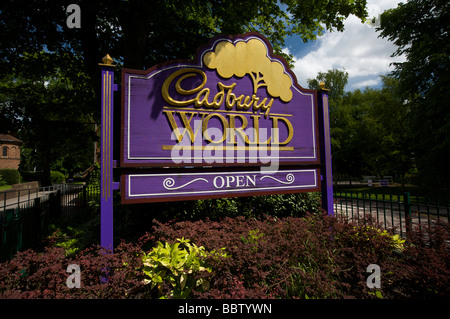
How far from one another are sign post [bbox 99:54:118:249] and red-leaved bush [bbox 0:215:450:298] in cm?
38

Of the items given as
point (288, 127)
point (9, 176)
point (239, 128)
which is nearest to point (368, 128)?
point (288, 127)

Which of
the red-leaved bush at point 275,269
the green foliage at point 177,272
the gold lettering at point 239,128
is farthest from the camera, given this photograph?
the gold lettering at point 239,128

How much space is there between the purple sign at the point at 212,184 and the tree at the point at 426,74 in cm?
1419

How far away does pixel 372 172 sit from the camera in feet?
105

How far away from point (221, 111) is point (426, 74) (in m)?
18.6

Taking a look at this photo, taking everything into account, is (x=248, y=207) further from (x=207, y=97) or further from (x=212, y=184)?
(x=207, y=97)

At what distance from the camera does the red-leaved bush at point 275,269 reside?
2281 millimetres

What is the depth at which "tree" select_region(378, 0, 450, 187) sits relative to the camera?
14.0 m

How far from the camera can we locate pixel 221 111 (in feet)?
13.1
